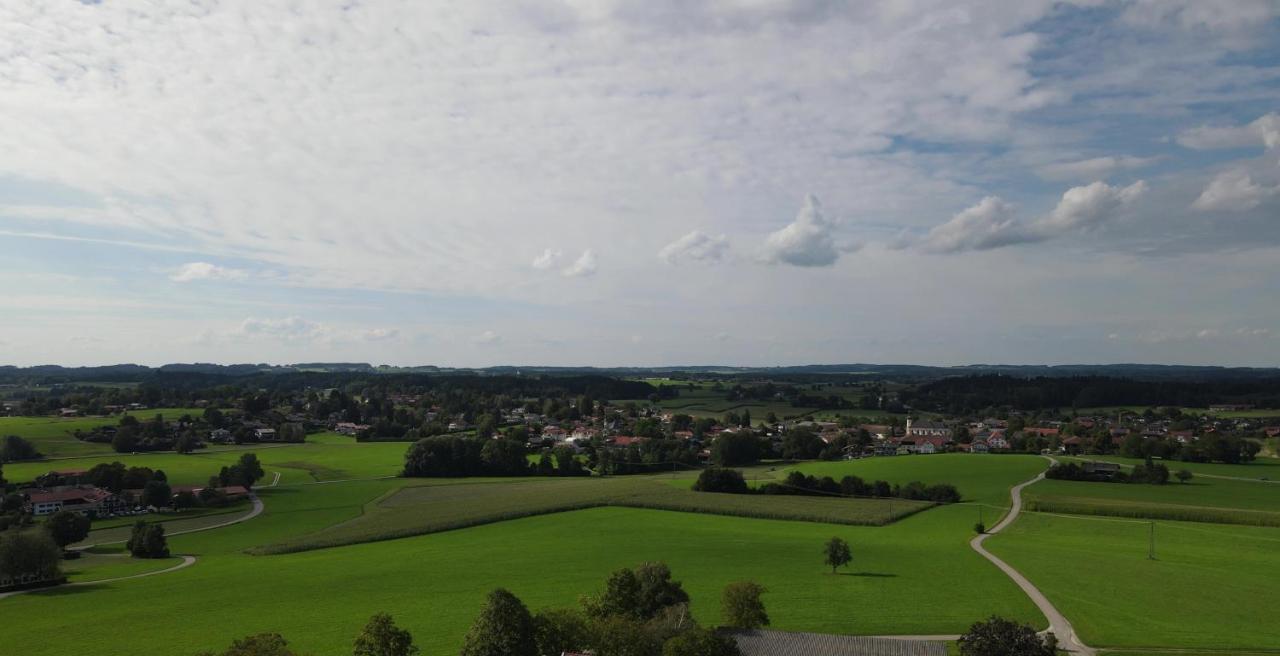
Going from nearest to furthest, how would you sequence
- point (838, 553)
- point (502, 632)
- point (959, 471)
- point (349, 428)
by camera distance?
point (502, 632), point (838, 553), point (959, 471), point (349, 428)

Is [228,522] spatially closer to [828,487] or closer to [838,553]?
[838,553]

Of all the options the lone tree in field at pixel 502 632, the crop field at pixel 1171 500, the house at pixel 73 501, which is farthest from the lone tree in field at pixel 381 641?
the house at pixel 73 501

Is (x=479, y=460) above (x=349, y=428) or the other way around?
the other way around

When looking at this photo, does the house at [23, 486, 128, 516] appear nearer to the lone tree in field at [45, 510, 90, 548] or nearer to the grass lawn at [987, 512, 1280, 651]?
the lone tree in field at [45, 510, 90, 548]

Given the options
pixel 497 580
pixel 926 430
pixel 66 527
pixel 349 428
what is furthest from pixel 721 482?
pixel 349 428

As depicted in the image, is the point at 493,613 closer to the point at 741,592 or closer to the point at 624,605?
the point at 624,605

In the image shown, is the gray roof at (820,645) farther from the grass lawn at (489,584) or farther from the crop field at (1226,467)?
the crop field at (1226,467)

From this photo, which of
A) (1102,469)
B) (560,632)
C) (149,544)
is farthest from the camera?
(1102,469)
